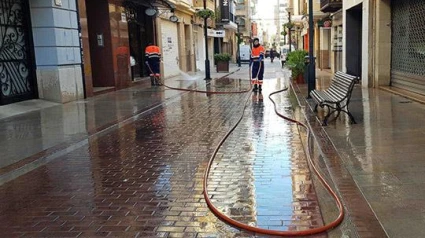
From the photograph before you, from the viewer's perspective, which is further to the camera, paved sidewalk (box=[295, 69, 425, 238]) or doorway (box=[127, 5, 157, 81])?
doorway (box=[127, 5, 157, 81])

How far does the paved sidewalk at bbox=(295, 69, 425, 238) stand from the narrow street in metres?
0.47

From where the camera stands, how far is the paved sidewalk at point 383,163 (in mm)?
4406

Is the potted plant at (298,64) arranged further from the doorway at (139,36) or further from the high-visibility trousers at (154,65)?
the doorway at (139,36)

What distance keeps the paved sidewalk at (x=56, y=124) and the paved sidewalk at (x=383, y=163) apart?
422cm

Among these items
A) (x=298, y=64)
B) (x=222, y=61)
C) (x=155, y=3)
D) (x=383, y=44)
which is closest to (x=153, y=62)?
(x=155, y=3)

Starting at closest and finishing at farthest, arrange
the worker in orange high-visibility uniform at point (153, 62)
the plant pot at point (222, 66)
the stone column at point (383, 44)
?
1. the stone column at point (383, 44)
2. the worker in orange high-visibility uniform at point (153, 62)
3. the plant pot at point (222, 66)

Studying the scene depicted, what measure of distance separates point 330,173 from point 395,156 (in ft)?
3.63

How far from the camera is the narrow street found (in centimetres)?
455

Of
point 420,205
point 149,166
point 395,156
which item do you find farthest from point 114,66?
point 420,205

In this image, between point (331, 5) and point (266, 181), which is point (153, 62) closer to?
point (331, 5)

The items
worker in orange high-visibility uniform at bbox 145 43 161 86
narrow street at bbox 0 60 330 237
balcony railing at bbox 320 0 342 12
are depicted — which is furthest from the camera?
balcony railing at bbox 320 0 342 12

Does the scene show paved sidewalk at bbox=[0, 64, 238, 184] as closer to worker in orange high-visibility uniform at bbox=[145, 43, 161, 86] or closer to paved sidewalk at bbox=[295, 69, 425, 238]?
worker in orange high-visibility uniform at bbox=[145, 43, 161, 86]

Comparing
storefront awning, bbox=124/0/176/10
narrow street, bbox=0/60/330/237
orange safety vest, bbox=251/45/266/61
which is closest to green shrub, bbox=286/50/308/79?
orange safety vest, bbox=251/45/266/61

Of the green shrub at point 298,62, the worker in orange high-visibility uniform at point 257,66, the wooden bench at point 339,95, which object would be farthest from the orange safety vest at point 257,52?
the wooden bench at point 339,95
